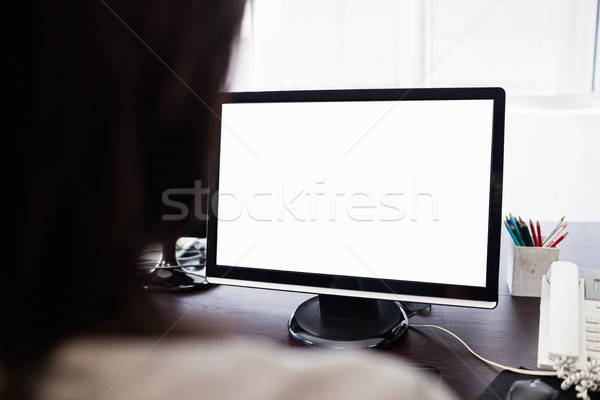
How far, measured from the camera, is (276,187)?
0.70 metres

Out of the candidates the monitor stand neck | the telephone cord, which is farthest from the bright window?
the telephone cord

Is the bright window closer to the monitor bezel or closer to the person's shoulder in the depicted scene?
the monitor bezel

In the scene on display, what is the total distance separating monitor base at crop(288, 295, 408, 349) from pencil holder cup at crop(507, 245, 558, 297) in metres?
0.23

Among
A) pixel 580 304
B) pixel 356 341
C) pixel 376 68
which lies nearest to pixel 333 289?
pixel 356 341

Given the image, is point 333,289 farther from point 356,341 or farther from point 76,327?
point 76,327

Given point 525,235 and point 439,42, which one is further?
point 439,42

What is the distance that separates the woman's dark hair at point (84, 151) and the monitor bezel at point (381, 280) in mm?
239

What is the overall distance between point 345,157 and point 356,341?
0.28 metres

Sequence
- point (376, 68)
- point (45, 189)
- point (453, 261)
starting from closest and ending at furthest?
point (45, 189) → point (453, 261) → point (376, 68)

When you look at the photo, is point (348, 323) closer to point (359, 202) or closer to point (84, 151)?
point (359, 202)

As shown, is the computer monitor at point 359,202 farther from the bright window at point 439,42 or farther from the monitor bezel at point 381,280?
the bright window at point 439,42

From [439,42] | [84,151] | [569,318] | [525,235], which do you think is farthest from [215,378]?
[439,42]

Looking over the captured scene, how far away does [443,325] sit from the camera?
696 mm

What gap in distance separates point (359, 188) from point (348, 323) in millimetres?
216
